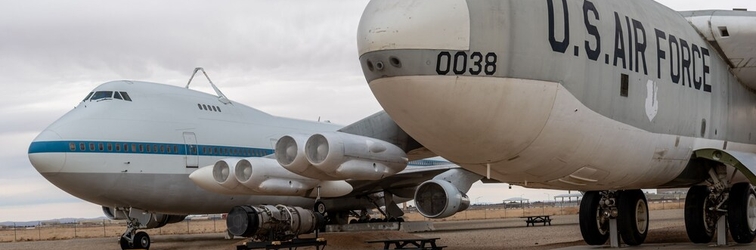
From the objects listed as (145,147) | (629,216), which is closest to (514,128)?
(629,216)

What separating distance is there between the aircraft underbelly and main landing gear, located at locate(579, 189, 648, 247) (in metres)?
3.37

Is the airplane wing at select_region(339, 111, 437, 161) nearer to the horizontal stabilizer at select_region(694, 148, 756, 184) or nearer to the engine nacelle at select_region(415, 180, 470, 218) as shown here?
the horizontal stabilizer at select_region(694, 148, 756, 184)

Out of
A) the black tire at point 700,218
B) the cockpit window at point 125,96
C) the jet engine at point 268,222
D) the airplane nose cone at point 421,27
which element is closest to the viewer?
the airplane nose cone at point 421,27

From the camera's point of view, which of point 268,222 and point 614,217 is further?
point 268,222

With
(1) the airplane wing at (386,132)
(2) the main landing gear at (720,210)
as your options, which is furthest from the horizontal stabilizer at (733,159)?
(1) the airplane wing at (386,132)

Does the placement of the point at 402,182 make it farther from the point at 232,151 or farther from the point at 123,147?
the point at 123,147

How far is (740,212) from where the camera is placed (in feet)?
43.4

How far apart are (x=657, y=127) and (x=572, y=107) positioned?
7.39ft

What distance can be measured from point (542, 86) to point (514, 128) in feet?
1.66

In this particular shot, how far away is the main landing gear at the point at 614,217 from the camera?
14.2m

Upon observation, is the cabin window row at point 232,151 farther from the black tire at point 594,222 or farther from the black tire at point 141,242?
the black tire at point 594,222

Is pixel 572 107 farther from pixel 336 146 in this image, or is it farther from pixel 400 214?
A: pixel 400 214

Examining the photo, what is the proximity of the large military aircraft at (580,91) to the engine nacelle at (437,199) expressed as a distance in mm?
5361

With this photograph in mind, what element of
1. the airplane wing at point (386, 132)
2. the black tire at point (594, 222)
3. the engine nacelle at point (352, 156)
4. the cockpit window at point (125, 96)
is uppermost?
the cockpit window at point (125, 96)
